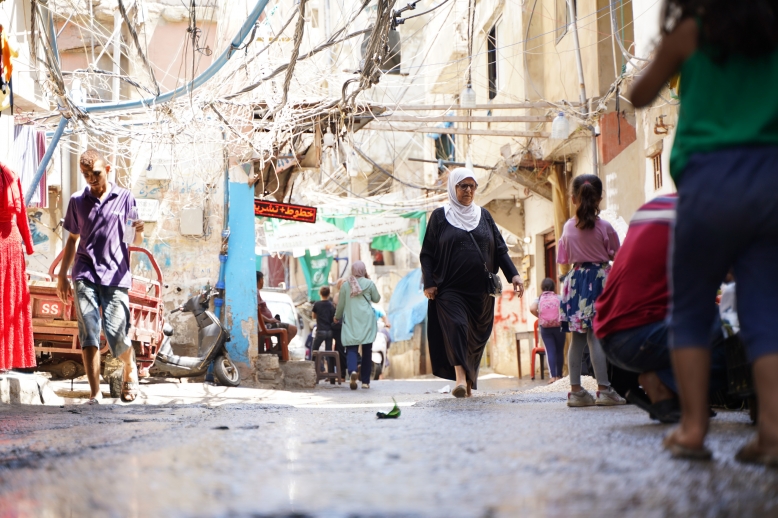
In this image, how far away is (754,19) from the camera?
Result: 250cm

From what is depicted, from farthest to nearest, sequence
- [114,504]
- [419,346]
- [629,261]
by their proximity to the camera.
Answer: [419,346], [629,261], [114,504]

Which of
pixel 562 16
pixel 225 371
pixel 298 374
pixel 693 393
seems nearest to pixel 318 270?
pixel 562 16

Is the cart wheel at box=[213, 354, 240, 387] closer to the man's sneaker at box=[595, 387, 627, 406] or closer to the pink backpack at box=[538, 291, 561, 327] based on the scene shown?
the pink backpack at box=[538, 291, 561, 327]

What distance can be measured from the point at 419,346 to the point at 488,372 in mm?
4314

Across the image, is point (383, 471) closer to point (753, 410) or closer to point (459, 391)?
point (753, 410)

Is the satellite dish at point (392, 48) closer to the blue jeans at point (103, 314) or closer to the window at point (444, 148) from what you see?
the window at point (444, 148)

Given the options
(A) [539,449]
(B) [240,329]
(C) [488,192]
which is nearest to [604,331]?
(A) [539,449]

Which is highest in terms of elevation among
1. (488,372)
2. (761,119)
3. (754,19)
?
(754,19)

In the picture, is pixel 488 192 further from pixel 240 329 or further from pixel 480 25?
pixel 240 329

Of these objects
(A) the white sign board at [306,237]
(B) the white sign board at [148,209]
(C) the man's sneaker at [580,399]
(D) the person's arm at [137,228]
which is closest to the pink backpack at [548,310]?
(B) the white sign board at [148,209]

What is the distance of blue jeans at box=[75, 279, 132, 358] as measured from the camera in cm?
676

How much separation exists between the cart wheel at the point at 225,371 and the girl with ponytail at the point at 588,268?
6.34 metres

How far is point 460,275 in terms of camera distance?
7.67 m

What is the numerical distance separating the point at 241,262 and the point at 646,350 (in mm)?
9908
